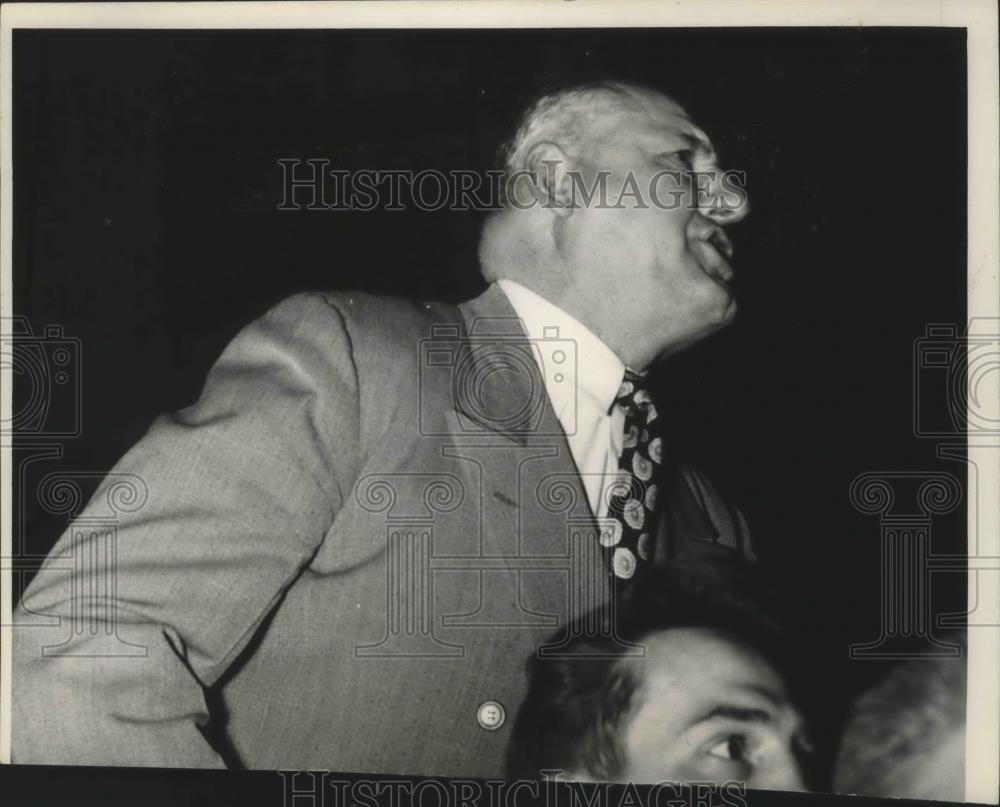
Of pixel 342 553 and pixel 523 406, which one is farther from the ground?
pixel 523 406

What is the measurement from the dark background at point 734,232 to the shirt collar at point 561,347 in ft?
0.23

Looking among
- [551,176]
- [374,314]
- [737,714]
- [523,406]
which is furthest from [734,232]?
[737,714]

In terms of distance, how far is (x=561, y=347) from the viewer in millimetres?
1196

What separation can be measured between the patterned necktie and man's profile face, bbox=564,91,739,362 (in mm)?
86

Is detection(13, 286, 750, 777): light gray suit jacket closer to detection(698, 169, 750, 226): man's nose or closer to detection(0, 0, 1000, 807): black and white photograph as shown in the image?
detection(0, 0, 1000, 807): black and white photograph

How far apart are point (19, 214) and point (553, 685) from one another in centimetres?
89

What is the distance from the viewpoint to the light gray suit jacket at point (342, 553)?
1.15m

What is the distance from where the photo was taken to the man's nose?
3.96 ft

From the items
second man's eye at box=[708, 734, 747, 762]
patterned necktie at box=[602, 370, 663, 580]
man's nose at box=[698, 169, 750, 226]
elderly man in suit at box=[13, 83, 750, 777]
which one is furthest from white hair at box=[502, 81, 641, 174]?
second man's eye at box=[708, 734, 747, 762]

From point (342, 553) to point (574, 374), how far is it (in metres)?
0.35

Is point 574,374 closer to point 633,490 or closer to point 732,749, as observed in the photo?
point 633,490

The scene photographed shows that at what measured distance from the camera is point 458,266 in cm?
121

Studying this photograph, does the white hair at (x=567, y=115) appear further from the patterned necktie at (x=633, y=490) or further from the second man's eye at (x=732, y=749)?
the second man's eye at (x=732, y=749)

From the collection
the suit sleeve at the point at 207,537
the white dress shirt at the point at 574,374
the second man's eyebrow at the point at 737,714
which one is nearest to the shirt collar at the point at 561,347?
the white dress shirt at the point at 574,374
